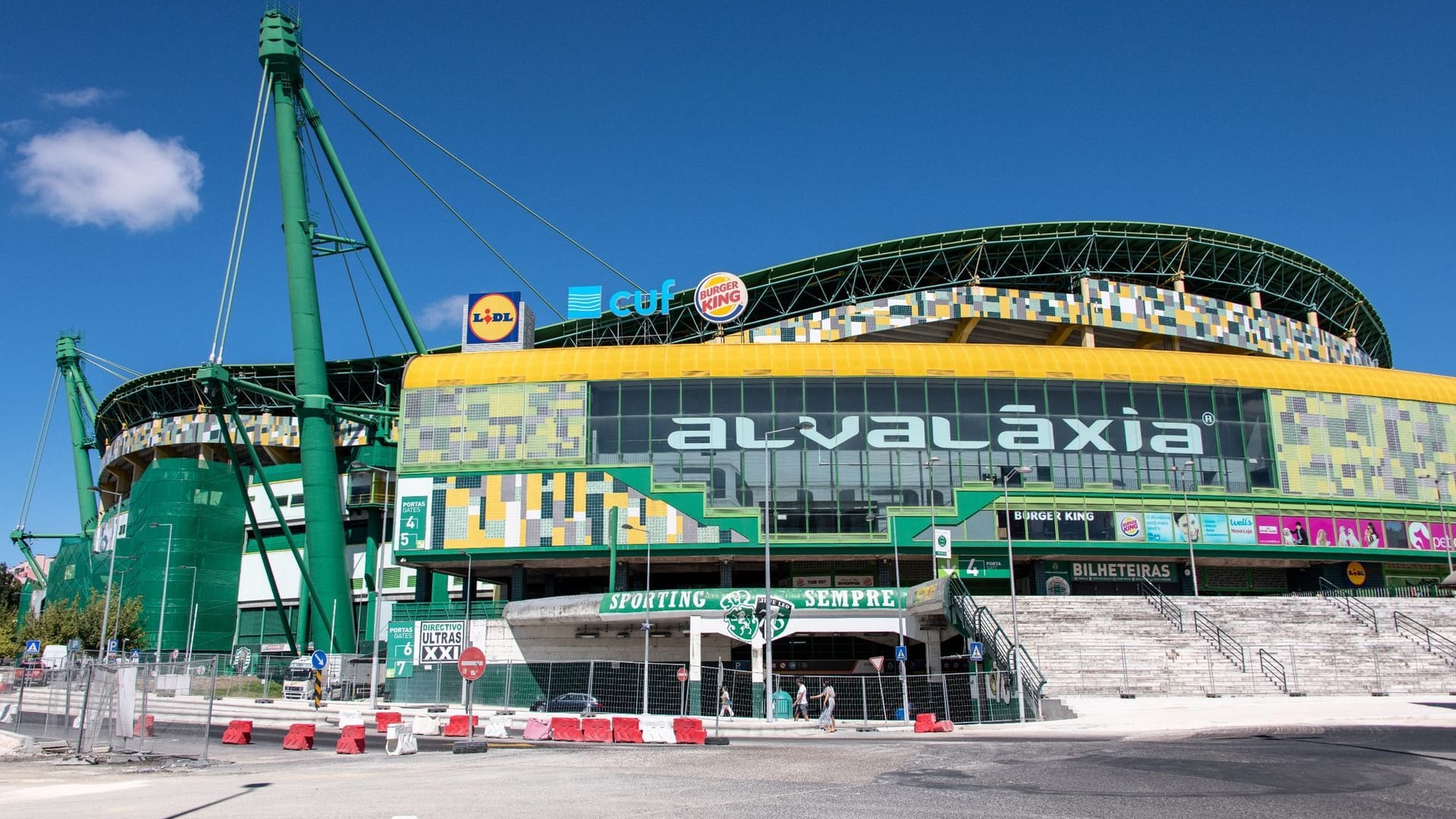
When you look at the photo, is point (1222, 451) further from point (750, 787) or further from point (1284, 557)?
point (750, 787)

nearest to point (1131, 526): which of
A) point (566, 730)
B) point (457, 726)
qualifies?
point (566, 730)

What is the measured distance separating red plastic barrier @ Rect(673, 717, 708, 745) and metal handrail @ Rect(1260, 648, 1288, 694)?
2330 centimetres

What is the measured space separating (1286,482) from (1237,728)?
35678 mm

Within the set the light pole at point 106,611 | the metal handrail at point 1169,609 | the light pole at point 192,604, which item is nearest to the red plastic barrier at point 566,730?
the metal handrail at point 1169,609

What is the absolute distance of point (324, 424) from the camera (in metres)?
65.0

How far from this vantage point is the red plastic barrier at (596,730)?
97.6ft

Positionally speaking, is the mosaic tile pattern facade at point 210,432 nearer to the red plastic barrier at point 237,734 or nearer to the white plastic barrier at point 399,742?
the red plastic barrier at point 237,734

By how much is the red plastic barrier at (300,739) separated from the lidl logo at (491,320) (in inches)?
1563

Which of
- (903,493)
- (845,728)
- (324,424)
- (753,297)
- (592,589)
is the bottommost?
(845,728)

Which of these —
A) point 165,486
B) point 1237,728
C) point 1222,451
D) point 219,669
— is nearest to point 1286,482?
point 1222,451

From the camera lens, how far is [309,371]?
214ft

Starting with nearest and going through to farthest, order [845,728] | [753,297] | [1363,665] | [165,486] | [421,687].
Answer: [845,728], [1363,665], [421,687], [753,297], [165,486]

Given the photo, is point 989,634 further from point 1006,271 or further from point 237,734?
point 1006,271

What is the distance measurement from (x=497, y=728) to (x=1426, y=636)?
122 ft
